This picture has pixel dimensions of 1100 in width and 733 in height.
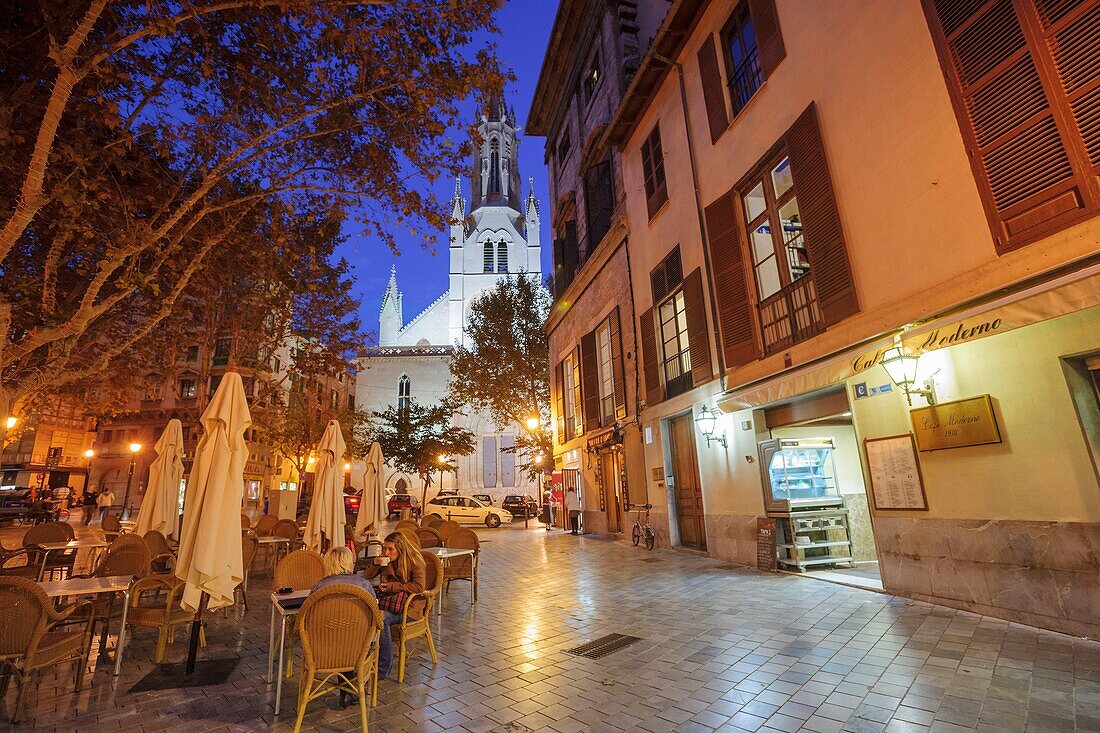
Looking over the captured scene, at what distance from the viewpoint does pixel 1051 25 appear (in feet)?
15.0

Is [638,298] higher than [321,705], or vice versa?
[638,298]

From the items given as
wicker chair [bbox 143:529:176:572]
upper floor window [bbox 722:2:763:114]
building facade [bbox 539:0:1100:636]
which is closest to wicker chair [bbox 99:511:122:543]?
wicker chair [bbox 143:529:176:572]

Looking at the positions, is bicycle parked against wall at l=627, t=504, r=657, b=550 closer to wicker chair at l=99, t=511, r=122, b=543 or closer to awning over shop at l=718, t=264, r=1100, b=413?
awning over shop at l=718, t=264, r=1100, b=413

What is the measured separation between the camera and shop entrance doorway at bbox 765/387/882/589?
7.47m

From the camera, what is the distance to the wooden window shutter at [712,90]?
9.46 m

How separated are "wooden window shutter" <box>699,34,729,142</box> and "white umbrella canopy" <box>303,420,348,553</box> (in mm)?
8929

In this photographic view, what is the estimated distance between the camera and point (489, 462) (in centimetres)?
4053

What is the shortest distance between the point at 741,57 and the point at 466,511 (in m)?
20.3

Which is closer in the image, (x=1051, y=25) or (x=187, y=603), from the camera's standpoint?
(x=187, y=603)

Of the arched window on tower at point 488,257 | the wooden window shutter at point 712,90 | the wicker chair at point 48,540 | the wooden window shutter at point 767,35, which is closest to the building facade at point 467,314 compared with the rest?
the arched window on tower at point 488,257

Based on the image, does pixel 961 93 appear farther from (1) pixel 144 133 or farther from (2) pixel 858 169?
(1) pixel 144 133

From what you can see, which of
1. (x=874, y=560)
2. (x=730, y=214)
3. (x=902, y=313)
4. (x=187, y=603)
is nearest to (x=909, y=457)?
(x=902, y=313)

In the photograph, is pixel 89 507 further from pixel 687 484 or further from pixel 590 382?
pixel 687 484

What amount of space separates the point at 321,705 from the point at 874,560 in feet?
28.3
